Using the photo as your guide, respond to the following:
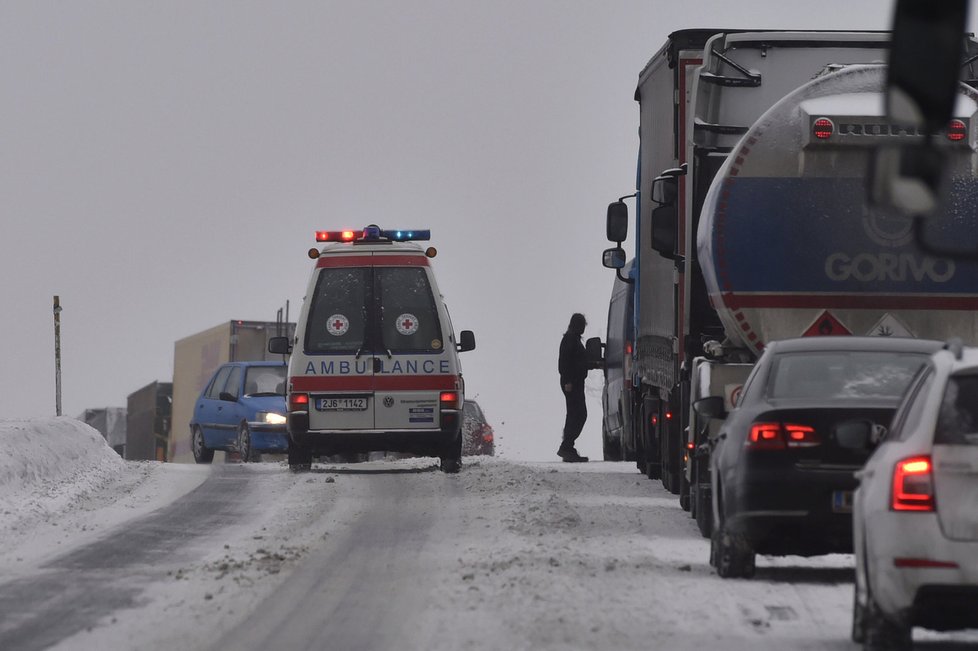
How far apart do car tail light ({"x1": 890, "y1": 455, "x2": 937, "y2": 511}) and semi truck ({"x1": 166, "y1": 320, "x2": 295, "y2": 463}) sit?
2588 cm

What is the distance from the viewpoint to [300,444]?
22.4 m

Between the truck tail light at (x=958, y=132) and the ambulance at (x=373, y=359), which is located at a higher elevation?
the truck tail light at (x=958, y=132)

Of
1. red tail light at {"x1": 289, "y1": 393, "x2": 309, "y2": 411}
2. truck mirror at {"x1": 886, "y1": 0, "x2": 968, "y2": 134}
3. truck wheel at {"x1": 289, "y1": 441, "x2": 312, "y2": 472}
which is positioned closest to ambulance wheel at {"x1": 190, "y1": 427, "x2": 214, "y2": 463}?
truck wheel at {"x1": 289, "y1": 441, "x2": 312, "y2": 472}

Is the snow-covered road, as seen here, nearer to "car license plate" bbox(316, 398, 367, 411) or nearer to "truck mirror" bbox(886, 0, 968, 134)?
"car license plate" bbox(316, 398, 367, 411)

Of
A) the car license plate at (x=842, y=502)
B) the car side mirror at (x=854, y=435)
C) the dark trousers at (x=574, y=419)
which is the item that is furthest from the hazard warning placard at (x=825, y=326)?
the dark trousers at (x=574, y=419)

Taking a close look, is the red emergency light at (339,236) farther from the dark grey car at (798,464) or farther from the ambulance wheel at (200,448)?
the dark grey car at (798,464)

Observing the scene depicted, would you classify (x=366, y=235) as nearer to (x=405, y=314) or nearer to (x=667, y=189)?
(x=405, y=314)

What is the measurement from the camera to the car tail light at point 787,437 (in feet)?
36.8

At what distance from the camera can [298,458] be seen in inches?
896

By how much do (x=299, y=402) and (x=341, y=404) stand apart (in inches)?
18.2

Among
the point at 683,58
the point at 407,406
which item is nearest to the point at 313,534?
the point at 683,58

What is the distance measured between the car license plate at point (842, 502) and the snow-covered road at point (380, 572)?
47 cm

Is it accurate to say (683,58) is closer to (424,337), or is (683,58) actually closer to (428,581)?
(424,337)

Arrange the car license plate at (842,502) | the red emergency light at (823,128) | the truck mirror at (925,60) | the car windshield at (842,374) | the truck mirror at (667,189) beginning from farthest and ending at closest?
the truck mirror at (667,189) < the red emergency light at (823,128) < the car windshield at (842,374) < the car license plate at (842,502) < the truck mirror at (925,60)
